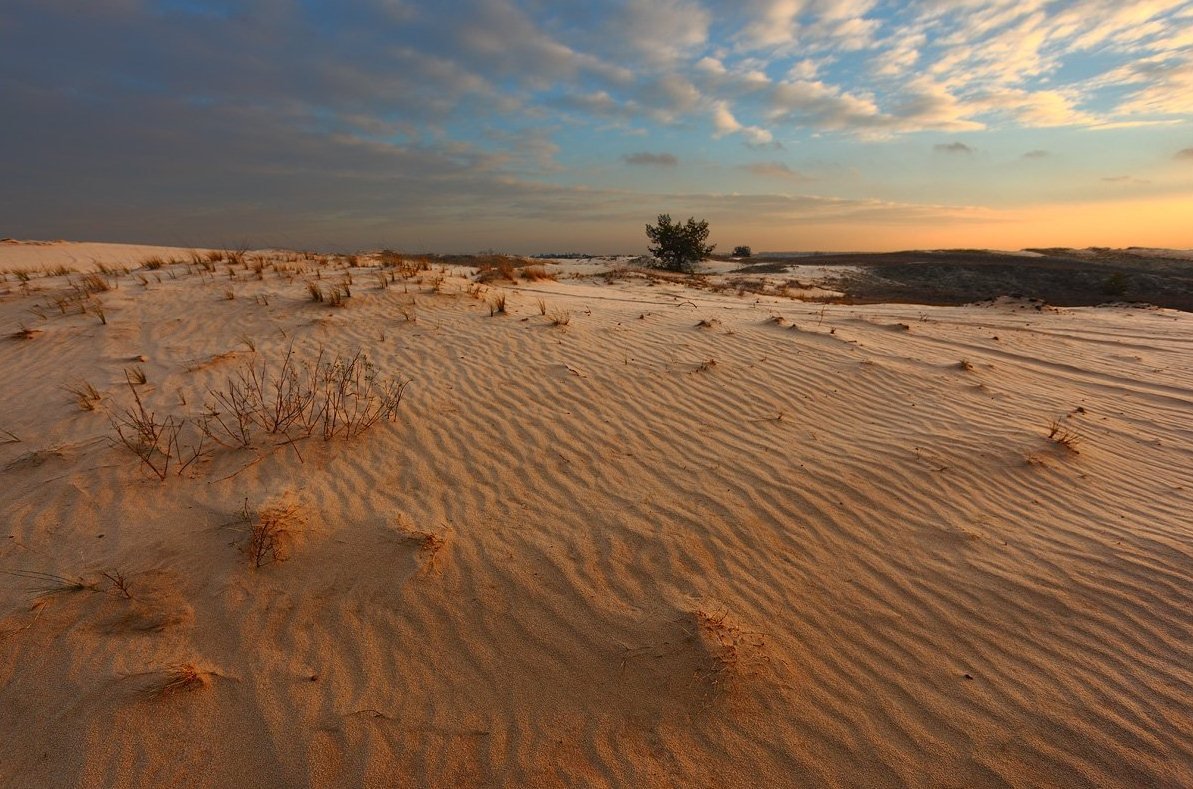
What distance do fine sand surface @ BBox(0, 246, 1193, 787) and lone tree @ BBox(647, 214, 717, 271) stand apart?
23.9 m

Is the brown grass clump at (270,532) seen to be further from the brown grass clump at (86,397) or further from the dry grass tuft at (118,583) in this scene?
the brown grass clump at (86,397)

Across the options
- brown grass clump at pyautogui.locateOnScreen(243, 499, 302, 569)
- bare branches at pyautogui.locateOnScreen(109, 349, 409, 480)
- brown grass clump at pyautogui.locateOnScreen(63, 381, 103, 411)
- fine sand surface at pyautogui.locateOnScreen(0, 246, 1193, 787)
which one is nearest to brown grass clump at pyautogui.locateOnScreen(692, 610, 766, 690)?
fine sand surface at pyautogui.locateOnScreen(0, 246, 1193, 787)

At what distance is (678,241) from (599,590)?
27.5m

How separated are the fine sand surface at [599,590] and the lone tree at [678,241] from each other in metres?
23.9

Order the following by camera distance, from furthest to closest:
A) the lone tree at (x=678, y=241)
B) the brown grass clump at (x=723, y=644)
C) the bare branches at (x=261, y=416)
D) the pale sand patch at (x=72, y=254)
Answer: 1. the lone tree at (x=678, y=241)
2. the pale sand patch at (x=72, y=254)
3. the bare branches at (x=261, y=416)
4. the brown grass clump at (x=723, y=644)

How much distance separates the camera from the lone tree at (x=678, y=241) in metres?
28.4

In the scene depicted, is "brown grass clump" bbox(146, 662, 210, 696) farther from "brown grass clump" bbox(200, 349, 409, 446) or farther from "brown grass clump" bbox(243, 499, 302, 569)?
"brown grass clump" bbox(200, 349, 409, 446)

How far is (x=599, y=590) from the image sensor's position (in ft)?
9.78

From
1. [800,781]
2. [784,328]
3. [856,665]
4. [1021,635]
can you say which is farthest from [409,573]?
[784,328]

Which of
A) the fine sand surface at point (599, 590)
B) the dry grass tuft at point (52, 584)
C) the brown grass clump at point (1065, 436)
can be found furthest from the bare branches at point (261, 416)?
the brown grass clump at point (1065, 436)

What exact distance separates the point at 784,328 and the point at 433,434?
589 cm

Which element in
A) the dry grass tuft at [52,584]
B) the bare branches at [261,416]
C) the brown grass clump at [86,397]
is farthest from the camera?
the brown grass clump at [86,397]

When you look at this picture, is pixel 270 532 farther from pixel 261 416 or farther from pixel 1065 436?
pixel 1065 436

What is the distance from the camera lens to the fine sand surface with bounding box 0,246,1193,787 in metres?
2.19
